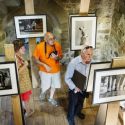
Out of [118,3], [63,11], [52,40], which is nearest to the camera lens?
[52,40]

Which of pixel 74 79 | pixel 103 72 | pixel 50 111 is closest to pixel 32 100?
pixel 50 111

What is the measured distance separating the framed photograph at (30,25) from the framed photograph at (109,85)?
208cm

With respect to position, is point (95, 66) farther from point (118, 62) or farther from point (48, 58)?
point (48, 58)

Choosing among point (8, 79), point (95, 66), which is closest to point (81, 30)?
point (95, 66)

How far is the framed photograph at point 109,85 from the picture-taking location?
2389mm

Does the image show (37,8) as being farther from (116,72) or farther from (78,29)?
(116,72)

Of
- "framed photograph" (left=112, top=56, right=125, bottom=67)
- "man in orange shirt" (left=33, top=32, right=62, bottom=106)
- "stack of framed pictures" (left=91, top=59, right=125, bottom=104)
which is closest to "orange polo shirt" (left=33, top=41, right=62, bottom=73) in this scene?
"man in orange shirt" (left=33, top=32, right=62, bottom=106)

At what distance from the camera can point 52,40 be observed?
3752 mm

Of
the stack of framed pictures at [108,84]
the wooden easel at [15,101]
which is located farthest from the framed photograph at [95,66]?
the wooden easel at [15,101]

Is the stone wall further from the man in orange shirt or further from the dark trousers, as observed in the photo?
the dark trousers

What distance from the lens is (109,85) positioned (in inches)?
97.9

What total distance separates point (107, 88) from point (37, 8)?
304cm

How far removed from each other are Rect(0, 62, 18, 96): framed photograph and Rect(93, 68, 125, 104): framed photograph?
82 cm

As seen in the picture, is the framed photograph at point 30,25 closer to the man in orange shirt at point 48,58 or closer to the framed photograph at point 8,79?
the man in orange shirt at point 48,58
